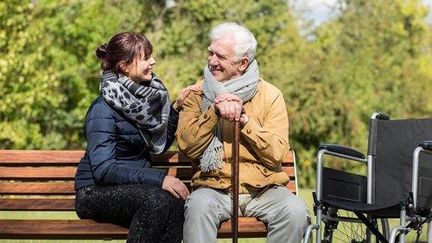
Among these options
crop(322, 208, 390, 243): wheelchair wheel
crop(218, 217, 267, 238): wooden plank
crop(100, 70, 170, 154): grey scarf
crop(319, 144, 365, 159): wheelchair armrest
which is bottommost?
crop(322, 208, 390, 243): wheelchair wheel

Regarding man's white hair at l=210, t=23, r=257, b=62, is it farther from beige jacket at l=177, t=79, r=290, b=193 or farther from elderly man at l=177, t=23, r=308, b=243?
beige jacket at l=177, t=79, r=290, b=193

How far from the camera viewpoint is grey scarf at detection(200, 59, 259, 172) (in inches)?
178

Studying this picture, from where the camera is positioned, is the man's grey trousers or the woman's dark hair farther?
the woman's dark hair

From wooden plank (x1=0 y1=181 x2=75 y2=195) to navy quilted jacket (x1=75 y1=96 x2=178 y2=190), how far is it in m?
0.51

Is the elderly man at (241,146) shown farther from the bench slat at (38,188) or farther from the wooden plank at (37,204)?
the wooden plank at (37,204)

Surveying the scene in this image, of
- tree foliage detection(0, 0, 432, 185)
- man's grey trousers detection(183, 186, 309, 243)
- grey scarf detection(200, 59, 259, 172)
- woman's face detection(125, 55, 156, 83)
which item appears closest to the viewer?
man's grey trousers detection(183, 186, 309, 243)

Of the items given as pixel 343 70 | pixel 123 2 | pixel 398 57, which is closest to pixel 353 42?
pixel 398 57

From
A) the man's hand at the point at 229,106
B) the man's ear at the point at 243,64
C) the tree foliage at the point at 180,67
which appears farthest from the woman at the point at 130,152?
the tree foliage at the point at 180,67

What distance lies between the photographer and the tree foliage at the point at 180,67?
605 inches

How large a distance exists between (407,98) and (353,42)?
5.97 ft

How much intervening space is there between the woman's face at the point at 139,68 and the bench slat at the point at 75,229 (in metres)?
0.66

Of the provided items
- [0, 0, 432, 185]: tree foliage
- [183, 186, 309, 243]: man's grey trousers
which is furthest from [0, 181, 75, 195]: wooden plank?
[0, 0, 432, 185]: tree foliage

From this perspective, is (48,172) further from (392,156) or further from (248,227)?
(392,156)

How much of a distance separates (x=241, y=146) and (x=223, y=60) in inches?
14.9
